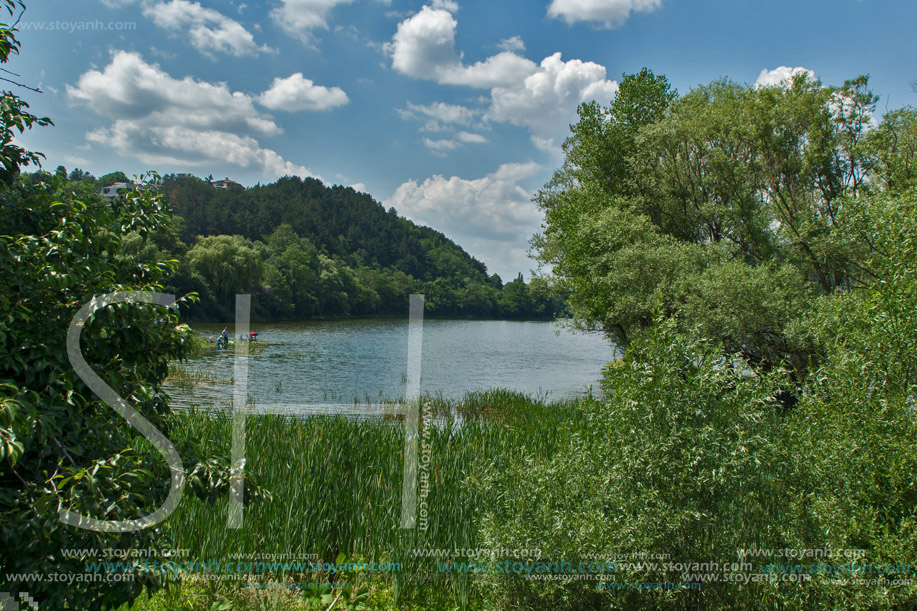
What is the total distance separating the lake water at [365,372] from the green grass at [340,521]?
20.9ft

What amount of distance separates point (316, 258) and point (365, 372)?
62.4 m

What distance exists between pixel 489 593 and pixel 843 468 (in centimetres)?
271

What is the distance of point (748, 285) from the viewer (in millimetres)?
13289

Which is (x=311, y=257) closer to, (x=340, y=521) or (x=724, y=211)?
(x=724, y=211)

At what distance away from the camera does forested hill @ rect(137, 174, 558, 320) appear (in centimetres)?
5397

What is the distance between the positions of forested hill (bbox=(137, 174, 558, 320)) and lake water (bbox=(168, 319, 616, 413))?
20.8 feet

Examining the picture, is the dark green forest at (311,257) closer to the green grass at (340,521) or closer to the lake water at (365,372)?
the lake water at (365,372)

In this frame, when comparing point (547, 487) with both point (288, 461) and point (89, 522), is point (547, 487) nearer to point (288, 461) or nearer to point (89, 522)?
point (89, 522)

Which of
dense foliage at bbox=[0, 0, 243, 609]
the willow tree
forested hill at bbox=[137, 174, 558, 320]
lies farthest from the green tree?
dense foliage at bbox=[0, 0, 243, 609]

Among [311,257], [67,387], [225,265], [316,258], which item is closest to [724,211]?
[67,387]

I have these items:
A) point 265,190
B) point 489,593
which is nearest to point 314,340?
point 489,593

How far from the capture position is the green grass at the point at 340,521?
4543 millimetres

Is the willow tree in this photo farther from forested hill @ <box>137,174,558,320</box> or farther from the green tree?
the green tree

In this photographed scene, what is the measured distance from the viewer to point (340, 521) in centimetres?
570
